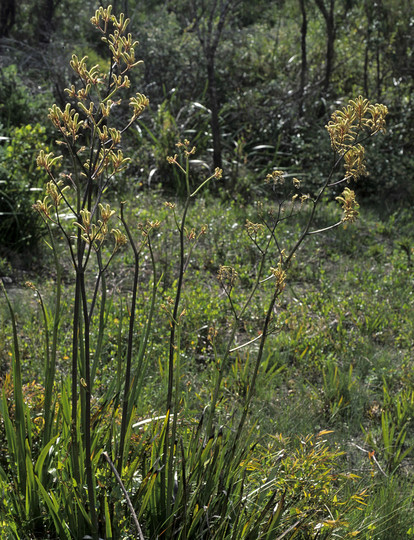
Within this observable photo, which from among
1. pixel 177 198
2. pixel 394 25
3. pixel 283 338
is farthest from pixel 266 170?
pixel 283 338

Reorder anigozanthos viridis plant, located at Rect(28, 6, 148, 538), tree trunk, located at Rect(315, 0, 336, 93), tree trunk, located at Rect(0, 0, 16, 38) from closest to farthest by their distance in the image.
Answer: anigozanthos viridis plant, located at Rect(28, 6, 148, 538) → tree trunk, located at Rect(315, 0, 336, 93) → tree trunk, located at Rect(0, 0, 16, 38)

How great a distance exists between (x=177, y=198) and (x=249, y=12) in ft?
24.0

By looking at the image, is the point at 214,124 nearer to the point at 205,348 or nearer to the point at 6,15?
the point at 205,348

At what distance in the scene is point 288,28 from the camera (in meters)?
10.7

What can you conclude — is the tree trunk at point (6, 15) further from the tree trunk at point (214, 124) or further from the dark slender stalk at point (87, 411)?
the dark slender stalk at point (87, 411)

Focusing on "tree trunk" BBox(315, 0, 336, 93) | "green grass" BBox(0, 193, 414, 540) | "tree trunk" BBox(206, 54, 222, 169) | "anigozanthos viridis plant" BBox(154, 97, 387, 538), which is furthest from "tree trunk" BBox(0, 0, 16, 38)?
"anigozanthos viridis plant" BBox(154, 97, 387, 538)

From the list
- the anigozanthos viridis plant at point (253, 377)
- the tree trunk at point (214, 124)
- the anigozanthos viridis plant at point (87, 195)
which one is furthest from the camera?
the tree trunk at point (214, 124)

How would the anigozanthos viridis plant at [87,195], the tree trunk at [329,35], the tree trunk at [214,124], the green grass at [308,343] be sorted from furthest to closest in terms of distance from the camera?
the tree trunk at [329,35] → the tree trunk at [214,124] → the green grass at [308,343] → the anigozanthos viridis plant at [87,195]

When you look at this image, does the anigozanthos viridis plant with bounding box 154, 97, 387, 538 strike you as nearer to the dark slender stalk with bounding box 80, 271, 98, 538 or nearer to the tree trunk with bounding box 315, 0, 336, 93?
the dark slender stalk with bounding box 80, 271, 98, 538

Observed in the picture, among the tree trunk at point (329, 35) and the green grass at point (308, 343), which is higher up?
the tree trunk at point (329, 35)

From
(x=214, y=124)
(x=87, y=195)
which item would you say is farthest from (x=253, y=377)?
(x=214, y=124)

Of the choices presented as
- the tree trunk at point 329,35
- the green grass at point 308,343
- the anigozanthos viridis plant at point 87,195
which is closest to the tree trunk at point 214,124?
the green grass at point 308,343

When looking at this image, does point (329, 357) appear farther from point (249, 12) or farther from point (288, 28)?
point (249, 12)

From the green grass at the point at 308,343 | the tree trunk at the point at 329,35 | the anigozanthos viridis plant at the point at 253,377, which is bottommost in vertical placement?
the green grass at the point at 308,343
